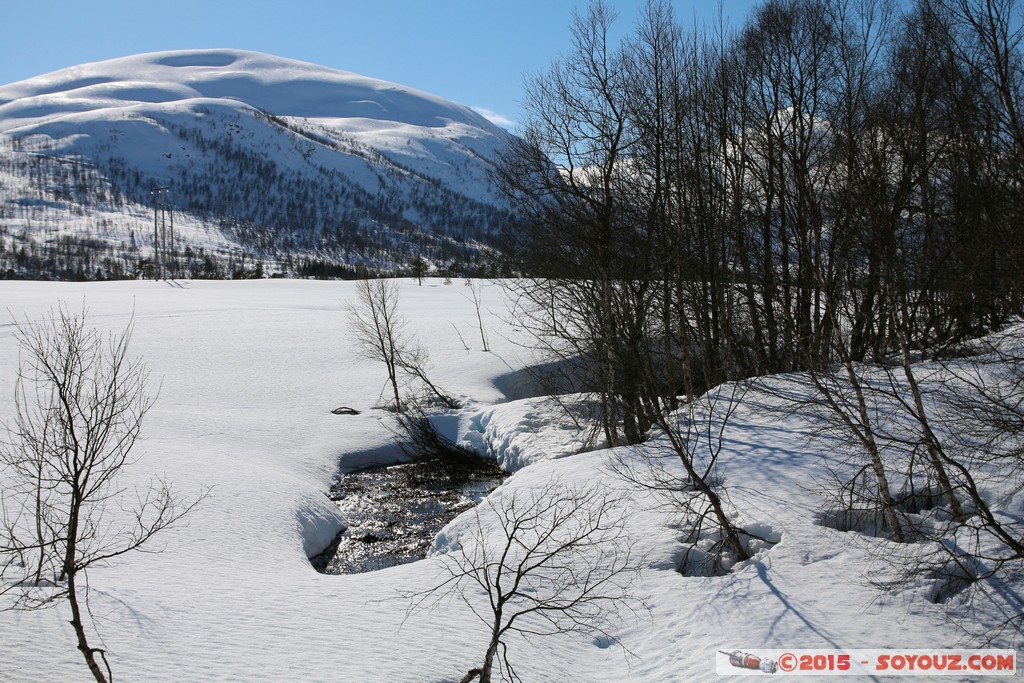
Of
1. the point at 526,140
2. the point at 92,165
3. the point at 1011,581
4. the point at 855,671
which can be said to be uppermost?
the point at 92,165

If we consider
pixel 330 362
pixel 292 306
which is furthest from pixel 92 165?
pixel 330 362

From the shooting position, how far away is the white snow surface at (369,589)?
7.87 meters

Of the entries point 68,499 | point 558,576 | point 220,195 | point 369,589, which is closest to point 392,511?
point 369,589

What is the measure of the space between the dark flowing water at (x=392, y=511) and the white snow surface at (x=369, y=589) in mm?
606

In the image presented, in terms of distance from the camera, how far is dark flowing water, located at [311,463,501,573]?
14328 millimetres

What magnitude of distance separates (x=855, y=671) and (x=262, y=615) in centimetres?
723

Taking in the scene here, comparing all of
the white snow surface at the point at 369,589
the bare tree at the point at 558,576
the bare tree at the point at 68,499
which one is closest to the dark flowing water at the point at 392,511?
the white snow surface at the point at 369,589

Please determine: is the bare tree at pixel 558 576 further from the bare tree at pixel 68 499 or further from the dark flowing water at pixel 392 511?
the bare tree at pixel 68 499

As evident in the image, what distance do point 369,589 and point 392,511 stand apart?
6.63 m

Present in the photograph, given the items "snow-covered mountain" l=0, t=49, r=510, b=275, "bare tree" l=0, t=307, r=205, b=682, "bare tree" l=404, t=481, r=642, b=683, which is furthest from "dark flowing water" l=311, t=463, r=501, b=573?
"snow-covered mountain" l=0, t=49, r=510, b=275

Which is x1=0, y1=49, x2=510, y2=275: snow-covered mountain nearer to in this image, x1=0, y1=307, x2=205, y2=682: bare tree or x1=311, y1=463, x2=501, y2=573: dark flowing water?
x1=311, y1=463, x2=501, y2=573: dark flowing water

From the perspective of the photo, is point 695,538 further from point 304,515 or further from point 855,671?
point 304,515

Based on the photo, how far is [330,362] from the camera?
31312 mm

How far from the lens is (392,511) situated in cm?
1720
